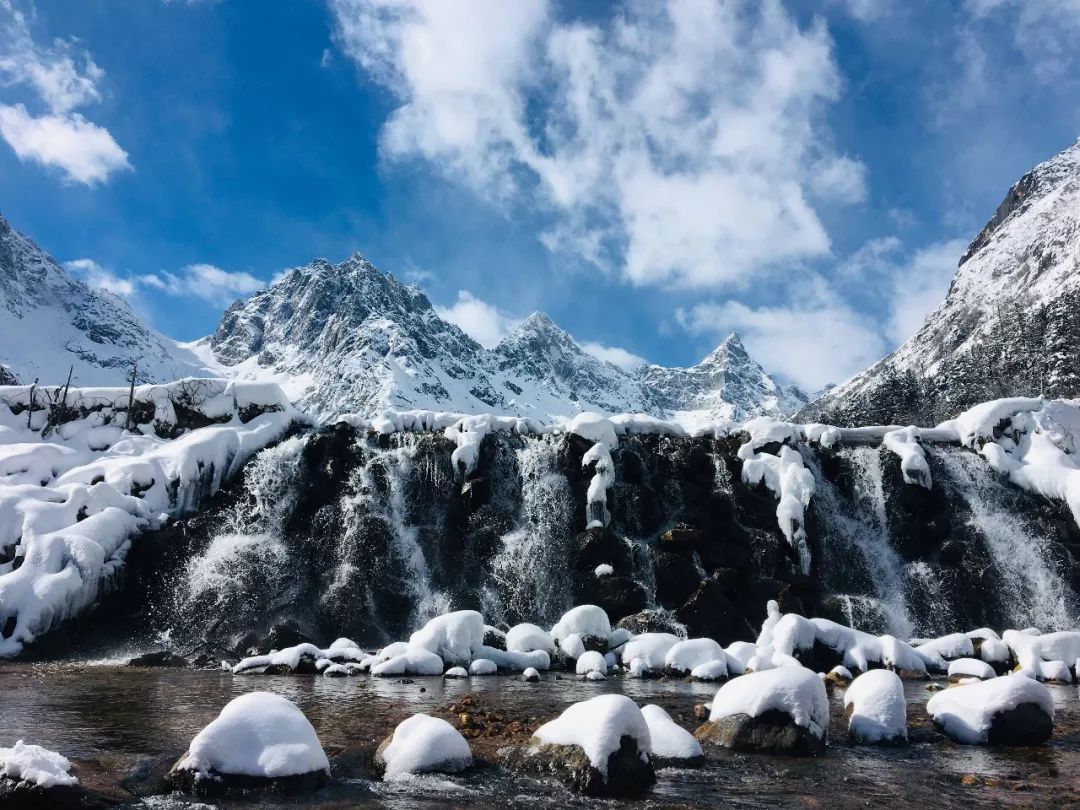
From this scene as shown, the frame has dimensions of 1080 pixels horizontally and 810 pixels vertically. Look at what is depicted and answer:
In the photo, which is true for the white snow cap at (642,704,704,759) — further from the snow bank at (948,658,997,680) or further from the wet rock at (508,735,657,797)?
the snow bank at (948,658,997,680)

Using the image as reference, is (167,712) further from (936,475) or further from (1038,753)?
(936,475)

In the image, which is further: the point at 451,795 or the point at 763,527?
the point at 763,527

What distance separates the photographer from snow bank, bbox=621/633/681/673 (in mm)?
23828

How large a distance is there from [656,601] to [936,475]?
17.8 m

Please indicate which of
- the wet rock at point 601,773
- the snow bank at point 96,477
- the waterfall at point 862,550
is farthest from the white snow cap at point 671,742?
the snow bank at point 96,477

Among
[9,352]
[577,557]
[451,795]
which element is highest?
[9,352]

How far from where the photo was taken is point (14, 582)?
25.7 meters

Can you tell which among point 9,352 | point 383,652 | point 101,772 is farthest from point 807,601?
point 9,352

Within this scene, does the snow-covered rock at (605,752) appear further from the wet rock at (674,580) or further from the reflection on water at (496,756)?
the wet rock at (674,580)

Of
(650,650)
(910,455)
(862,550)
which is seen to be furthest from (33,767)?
(910,455)

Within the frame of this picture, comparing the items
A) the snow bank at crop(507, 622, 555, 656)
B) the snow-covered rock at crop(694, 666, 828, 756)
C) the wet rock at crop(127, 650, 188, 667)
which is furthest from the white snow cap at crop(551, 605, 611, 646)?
the snow-covered rock at crop(694, 666, 828, 756)

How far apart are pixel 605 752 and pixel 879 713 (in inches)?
252

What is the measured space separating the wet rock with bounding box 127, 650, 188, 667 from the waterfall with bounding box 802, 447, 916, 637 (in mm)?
27459

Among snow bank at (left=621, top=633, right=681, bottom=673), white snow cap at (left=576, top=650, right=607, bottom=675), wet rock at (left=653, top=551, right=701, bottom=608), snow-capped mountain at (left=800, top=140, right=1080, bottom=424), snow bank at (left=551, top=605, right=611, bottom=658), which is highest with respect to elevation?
snow-capped mountain at (left=800, top=140, right=1080, bottom=424)
